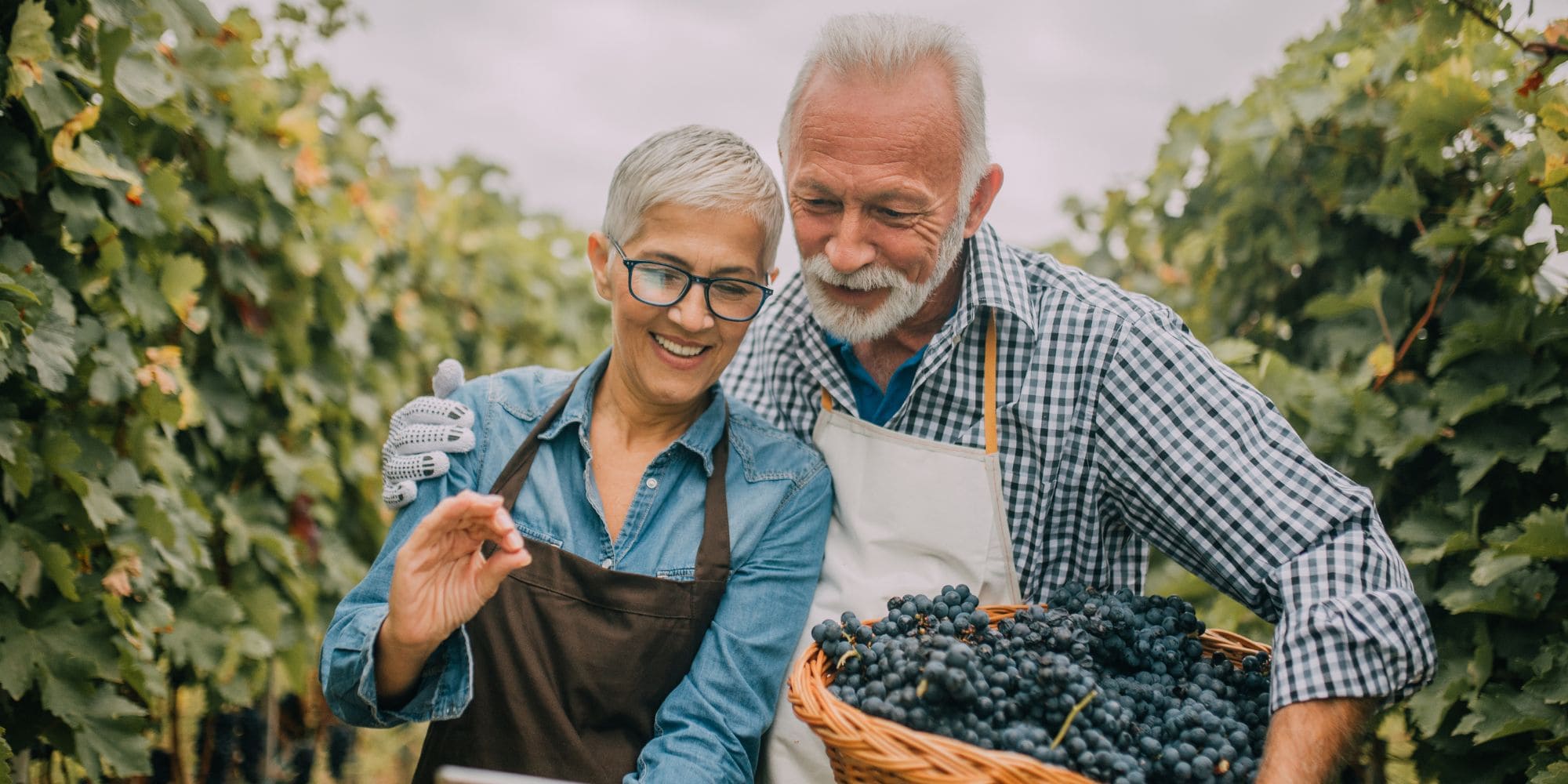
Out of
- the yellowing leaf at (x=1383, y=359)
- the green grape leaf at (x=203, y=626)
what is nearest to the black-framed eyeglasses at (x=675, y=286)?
the green grape leaf at (x=203, y=626)

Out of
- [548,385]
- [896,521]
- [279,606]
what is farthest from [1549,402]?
[279,606]

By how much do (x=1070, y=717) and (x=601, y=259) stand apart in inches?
51.2

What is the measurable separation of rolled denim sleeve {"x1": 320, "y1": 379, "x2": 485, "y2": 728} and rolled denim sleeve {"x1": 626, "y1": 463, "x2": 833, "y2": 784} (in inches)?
14.2

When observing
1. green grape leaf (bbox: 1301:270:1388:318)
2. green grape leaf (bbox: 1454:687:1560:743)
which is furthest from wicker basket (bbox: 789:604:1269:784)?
green grape leaf (bbox: 1301:270:1388:318)

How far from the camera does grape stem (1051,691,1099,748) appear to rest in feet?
5.20

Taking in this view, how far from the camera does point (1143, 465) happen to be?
7.01 feet

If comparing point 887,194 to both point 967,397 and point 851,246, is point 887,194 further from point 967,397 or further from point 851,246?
point 967,397

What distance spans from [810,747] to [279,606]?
1850mm

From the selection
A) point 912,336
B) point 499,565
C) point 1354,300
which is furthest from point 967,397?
point 1354,300

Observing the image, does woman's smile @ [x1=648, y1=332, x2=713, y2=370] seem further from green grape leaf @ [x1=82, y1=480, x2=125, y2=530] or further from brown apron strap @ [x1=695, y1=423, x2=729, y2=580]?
green grape leaf @ [x1=82, y1=480, x2=125, y2=530]

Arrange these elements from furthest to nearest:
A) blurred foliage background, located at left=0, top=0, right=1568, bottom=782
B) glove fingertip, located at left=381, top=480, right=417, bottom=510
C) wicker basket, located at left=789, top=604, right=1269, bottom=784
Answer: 1. blurred foliage background, located at left=0, top=0, right=1568, bottom=782
2. glove fingertip, located at left=381, top=480, right=417, bottom=510
3. wicker basket, located at left=789, top=604, right=1269, bottom=784

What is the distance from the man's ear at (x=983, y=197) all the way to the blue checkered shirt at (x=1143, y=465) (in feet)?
0.10

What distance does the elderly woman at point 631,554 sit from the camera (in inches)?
75.2

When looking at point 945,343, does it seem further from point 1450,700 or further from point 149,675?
point 149,675
